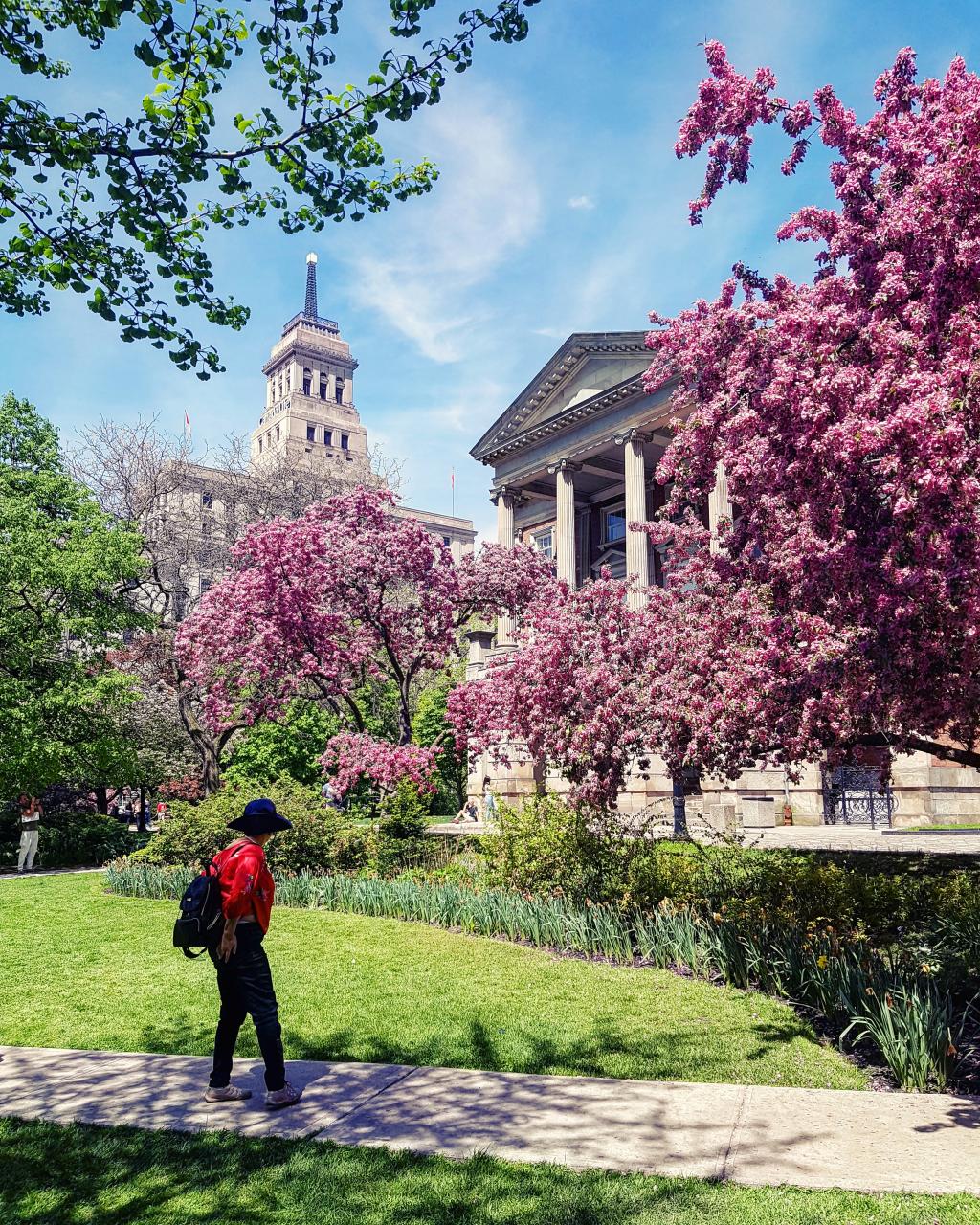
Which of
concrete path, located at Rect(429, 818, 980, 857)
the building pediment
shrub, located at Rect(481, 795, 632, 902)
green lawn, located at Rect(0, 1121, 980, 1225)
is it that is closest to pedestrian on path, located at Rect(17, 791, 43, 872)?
concrete path, located at Rect(429, 818, 980, 857)

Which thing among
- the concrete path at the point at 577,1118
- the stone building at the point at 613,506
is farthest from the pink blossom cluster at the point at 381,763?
the concrete path at the point at 577,1118

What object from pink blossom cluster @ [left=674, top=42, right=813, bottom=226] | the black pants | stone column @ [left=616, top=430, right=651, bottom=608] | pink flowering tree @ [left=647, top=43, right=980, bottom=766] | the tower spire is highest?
the tower spire

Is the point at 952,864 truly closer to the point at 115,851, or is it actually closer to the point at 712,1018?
the point at 712,1018

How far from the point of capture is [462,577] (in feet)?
66.2

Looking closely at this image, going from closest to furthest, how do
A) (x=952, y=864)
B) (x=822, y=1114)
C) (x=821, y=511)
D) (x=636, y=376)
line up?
1. (x=822, y=1114)
2. (x=821, y=511)
3. (x=952, y=864)
4. (x=636, y=376)

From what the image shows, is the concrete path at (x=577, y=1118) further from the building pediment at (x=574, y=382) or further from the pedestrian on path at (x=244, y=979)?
the building pediment at (x=574, y=382)

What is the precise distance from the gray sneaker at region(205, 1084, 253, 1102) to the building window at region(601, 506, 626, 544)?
130 ft

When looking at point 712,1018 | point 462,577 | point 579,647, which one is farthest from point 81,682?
point 712,1018

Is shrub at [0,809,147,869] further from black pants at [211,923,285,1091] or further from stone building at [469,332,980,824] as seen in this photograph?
black pants at [211,923,285,1091]

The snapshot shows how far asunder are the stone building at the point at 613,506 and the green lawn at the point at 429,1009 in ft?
47.9

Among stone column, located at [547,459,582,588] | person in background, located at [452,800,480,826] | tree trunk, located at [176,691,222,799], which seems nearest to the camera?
tree trunk, located at [176,691,222,799]

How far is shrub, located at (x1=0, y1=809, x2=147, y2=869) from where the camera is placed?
24.9 meters

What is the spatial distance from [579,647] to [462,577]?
7110 millimetres

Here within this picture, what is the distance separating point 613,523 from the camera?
150 feet
